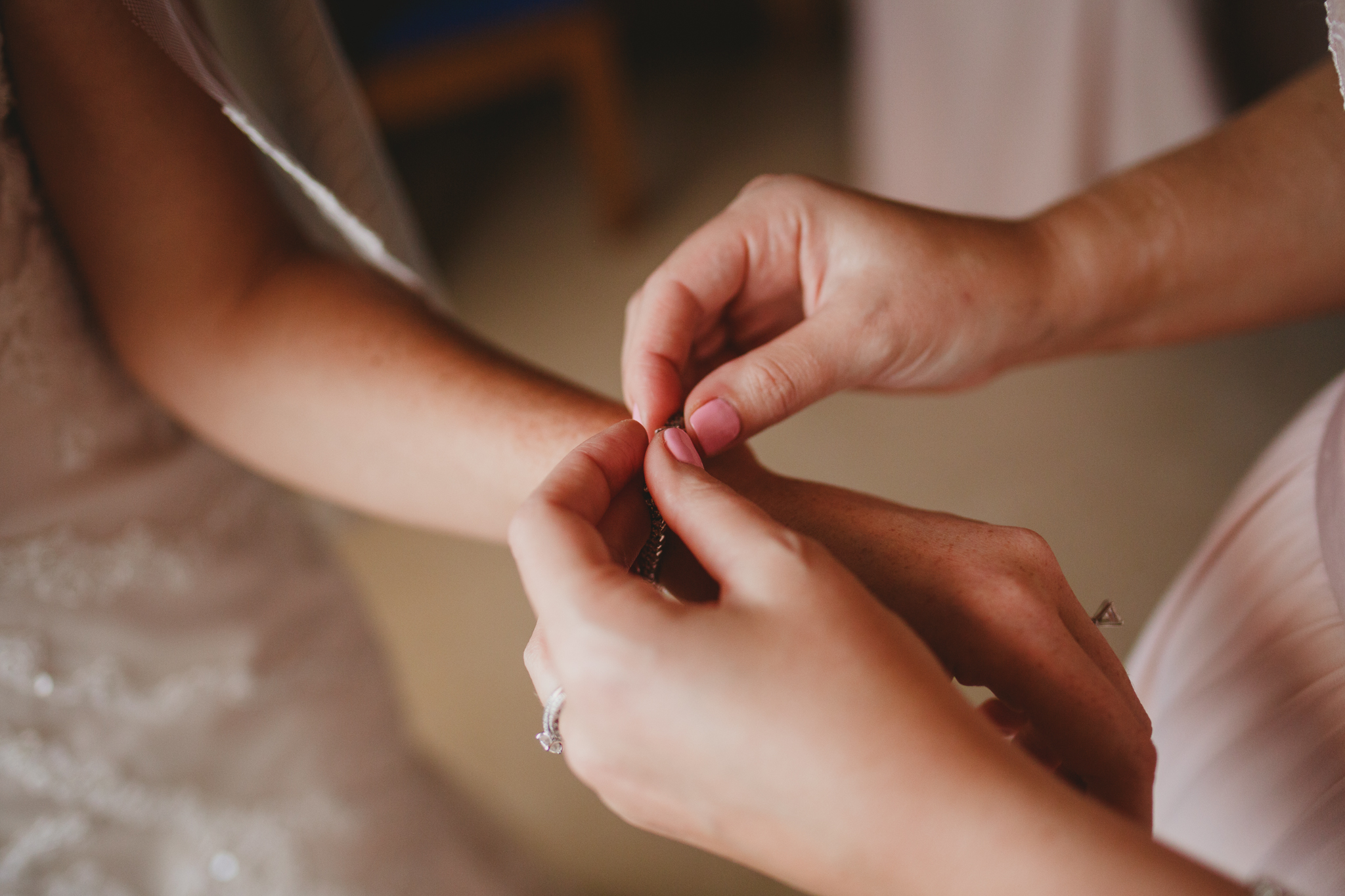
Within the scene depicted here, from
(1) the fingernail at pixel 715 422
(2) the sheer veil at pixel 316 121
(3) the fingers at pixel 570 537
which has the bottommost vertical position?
(1) the fingernail at pixel 715 422

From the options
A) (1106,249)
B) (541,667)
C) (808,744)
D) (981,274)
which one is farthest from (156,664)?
(1106,249)

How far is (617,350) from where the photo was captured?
1246mm

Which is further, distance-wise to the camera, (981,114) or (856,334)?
(981,114)

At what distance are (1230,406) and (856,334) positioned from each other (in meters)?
0.64

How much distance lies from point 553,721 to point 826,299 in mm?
345

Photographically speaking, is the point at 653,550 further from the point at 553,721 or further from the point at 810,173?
the point at 810,173

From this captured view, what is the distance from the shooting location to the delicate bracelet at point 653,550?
46 centimetres

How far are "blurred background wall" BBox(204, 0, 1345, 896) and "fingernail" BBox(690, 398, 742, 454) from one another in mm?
107

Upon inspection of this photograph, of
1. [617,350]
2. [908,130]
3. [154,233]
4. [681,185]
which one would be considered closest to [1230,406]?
[617,350]

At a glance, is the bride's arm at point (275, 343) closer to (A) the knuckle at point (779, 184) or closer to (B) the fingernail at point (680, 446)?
(B) the fingernail at point (680, 446)

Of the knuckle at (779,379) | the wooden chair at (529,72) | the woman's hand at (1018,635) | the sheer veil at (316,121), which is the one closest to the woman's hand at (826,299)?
the knuckle at (779,379)

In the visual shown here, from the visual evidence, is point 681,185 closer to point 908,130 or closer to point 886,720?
point 908,130

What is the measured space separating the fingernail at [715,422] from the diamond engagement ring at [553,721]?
0.63 feet

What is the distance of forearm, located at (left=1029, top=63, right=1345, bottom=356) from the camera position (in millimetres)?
602
